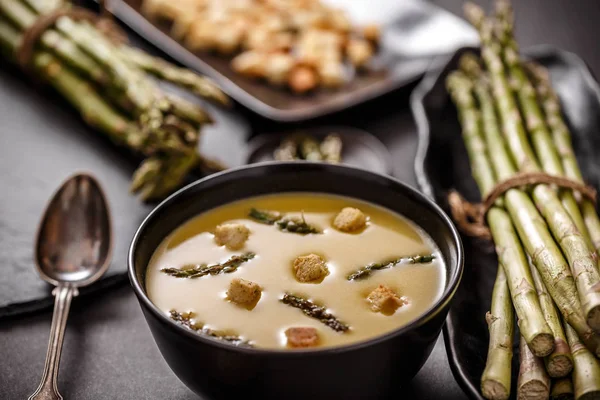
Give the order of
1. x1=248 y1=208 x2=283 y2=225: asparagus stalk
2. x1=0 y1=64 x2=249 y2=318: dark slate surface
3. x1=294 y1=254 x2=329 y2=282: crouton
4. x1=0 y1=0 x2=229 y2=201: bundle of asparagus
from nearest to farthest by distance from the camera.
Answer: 1. x1=294 y1=254 x2=329 y2=282: crouton
2. x1=248 y1=208 x2=283 y2=225: asparagus stalk
3. x1=0 y1=64 x2=249 y2=318: dark slate surface
4. x1=0 y1=0 x2=229 y2=201: bundle of asparagus

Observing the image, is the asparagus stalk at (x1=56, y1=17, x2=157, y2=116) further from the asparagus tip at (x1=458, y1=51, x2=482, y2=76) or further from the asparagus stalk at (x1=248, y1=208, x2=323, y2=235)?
the asparagus tip at (x1=458, y1=51, x2=482, y2=76)

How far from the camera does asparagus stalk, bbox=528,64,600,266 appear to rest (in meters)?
2.38

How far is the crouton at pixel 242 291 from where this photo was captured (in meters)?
1.87

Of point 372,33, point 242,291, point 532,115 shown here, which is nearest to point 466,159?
point 532,115

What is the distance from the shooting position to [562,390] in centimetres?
182

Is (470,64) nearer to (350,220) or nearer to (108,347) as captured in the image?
(350,220)

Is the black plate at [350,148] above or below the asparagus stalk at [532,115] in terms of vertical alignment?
below

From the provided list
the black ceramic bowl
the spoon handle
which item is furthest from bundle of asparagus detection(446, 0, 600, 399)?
the spoon handle

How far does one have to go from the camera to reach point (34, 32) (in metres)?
3.57

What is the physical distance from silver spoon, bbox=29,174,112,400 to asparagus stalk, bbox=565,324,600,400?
1446 mm

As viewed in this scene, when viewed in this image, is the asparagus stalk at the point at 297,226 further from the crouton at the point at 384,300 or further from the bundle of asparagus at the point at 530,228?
the bundle of asparagus at the point at 530,228

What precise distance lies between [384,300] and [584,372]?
1.65 feet

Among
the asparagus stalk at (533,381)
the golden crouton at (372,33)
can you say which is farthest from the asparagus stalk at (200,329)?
the golden crouton at (372,33)

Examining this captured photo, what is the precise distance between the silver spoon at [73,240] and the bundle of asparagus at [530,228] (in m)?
1.30
